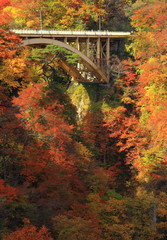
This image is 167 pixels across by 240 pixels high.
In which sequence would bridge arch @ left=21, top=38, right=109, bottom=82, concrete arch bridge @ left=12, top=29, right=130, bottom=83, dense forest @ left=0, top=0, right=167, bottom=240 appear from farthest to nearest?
1. concrete arch bridge @ left=12, top=29, right=130, bottom=83
2. bridge arch @ left=21, top=38, right=109, bottom=82
3. dense forest @ left=0, top=0, right=167, bottom=240

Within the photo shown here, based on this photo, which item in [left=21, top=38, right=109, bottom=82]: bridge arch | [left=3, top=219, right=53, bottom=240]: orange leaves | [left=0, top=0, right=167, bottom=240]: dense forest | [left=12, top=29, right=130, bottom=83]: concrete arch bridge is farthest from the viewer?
[left=12, top=29, right=130, bottom=83]: concrete arch bridge

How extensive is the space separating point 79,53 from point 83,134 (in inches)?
329

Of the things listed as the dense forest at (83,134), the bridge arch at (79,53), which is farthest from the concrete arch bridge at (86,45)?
the dense forest at (83,134)

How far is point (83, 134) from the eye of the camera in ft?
108

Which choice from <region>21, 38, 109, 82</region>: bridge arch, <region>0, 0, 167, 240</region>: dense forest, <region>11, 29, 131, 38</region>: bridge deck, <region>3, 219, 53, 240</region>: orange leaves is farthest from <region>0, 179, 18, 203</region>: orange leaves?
<region>11, 29, 131, 38</region>: bridge deck

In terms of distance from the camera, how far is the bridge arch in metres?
29.2

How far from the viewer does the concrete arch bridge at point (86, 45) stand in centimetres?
3003

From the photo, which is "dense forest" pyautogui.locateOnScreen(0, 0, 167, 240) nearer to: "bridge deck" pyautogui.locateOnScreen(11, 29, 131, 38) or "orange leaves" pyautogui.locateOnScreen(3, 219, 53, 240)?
"orange leaves" pyautogui.locateOnScreen(3, 219, 53, 240)

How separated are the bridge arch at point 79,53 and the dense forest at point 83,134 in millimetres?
797

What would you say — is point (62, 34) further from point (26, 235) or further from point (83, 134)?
point (26, 235)

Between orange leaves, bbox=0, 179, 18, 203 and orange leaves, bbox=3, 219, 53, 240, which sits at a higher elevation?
orange leaves, bbox=0, 179, 18, 203

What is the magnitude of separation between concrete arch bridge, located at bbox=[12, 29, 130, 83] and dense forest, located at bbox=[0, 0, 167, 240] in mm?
984

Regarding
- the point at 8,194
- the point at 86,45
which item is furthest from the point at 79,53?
the point at 8,194

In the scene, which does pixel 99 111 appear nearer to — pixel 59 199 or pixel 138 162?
pixel 138 162
